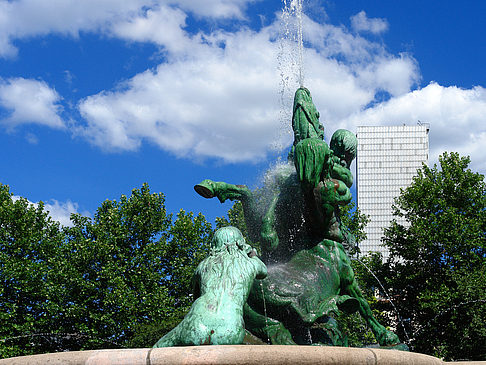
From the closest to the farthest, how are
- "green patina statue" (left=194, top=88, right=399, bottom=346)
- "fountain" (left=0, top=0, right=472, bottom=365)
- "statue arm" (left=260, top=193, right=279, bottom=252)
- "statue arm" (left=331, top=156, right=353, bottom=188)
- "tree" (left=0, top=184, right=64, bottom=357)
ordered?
"fountain" (left=0, top=0, right=472, bottom=365) → "green patina statue" (left=194, top=88, right=399, bottom=346) → "statue arm" (left=260, top=193, right=279, bottom=252) → "statue arm" (left=331, top=156, right=353, bottom=188) → "tree" (left=0, top=184, right=64, bottom=357)

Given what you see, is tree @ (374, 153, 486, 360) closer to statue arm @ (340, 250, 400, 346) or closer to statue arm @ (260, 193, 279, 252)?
statue arm @ (340, 250, 400, 346)

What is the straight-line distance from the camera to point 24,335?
78.3 feet

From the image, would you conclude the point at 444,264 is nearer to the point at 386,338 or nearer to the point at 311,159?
the point at 386,338

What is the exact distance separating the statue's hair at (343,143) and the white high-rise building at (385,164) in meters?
82.6

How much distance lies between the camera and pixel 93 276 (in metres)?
26.0

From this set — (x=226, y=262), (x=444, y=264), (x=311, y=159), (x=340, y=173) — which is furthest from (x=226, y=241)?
(x=444, y=264)

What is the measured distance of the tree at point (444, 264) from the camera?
24.5 metres

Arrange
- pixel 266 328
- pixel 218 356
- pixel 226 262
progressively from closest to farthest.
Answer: pixel 218 356
pixel 226 262
pixel 266 328

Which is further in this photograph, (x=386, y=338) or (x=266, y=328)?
(x=386, y=338)

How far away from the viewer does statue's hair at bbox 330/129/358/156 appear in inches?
353

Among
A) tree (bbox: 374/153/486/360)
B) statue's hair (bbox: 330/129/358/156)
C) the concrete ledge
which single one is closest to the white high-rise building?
tree (bbox: 374/153/486/360)

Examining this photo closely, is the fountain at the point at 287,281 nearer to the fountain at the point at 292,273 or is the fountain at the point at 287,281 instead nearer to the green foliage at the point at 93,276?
the fountain at the point at 292,273

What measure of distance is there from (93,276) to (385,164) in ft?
236

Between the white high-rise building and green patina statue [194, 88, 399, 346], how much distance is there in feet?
271
